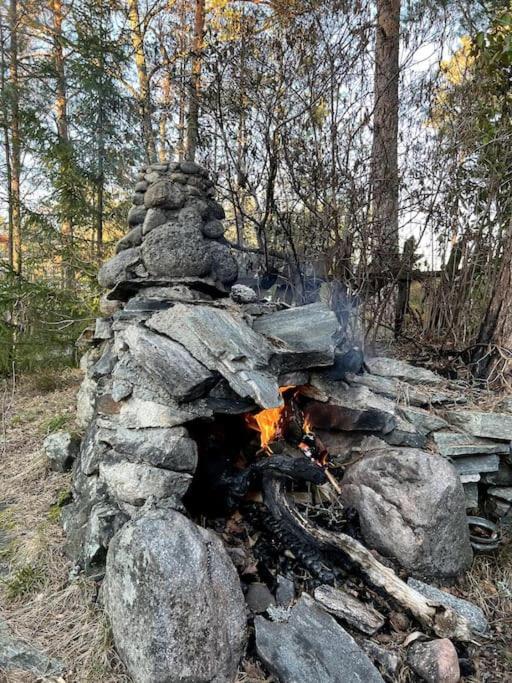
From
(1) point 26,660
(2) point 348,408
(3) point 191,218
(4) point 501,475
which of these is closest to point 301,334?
(2) point 348,408

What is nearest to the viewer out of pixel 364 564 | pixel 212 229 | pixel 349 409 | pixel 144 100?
pixel 364 564

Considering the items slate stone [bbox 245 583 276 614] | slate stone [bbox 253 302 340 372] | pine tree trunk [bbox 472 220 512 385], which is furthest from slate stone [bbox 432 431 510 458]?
slate stone [bbox 245 583 276 614]

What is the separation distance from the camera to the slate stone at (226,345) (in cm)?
227

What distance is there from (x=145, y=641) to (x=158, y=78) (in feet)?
18.4

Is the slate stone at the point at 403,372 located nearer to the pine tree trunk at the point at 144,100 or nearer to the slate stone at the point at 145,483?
the slate stone at the point at 145,483

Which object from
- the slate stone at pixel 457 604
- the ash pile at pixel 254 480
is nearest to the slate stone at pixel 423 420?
the ash pile at pixel 254 480

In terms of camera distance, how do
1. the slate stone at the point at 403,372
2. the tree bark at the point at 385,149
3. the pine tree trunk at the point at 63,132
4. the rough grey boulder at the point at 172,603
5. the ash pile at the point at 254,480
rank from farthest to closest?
1. the pine tree trunk at the point at 63,132
2. the tree bark at the point at 385,149
3. the slate stone at the point at 403,372
4. the ash pile at the point at 254,480
5. the rough grey boulder at the point at 172,603

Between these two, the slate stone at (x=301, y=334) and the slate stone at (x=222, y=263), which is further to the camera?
the slate stone at (x=222, y=263)

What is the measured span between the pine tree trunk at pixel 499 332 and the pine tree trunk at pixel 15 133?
5465mm

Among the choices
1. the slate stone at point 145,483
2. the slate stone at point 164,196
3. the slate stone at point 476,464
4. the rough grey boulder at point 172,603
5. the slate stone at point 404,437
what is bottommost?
the rough grey boulder at point 172,603

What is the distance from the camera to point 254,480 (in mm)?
2715

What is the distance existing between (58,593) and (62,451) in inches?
50.5

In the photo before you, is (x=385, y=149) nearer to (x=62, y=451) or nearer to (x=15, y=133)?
(x=62, y=451)

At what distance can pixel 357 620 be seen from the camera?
6.82ft
